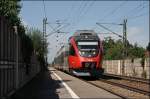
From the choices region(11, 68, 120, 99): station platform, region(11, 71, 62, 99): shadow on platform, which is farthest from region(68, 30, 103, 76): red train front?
region(11, 71, 62, 99): shadow on platform

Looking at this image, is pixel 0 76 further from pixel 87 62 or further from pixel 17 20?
pixel 87 62

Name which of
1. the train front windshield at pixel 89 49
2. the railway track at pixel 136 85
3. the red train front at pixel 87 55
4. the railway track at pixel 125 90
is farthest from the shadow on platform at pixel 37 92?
the train front windshield at pixel 89 49

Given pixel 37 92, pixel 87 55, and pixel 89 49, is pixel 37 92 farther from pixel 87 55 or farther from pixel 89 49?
pixel 89 49

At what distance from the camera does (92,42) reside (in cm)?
Result: 3769

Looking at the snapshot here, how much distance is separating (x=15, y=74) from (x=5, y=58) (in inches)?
207

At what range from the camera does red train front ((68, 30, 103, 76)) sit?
37.1 m

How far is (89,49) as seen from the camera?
37344 mm

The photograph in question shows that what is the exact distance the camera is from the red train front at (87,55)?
37094mm

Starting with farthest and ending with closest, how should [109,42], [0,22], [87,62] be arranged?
[109,42] → [87,62] → [0,22]

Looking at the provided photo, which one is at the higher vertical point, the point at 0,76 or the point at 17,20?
the point at 17,20

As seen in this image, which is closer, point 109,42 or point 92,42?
point 92,42

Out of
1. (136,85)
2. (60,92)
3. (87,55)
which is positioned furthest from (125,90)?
(87,55)

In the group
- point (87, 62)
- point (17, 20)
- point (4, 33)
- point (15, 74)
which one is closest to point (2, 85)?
point (4, 33)

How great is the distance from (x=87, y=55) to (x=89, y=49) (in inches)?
19.7
